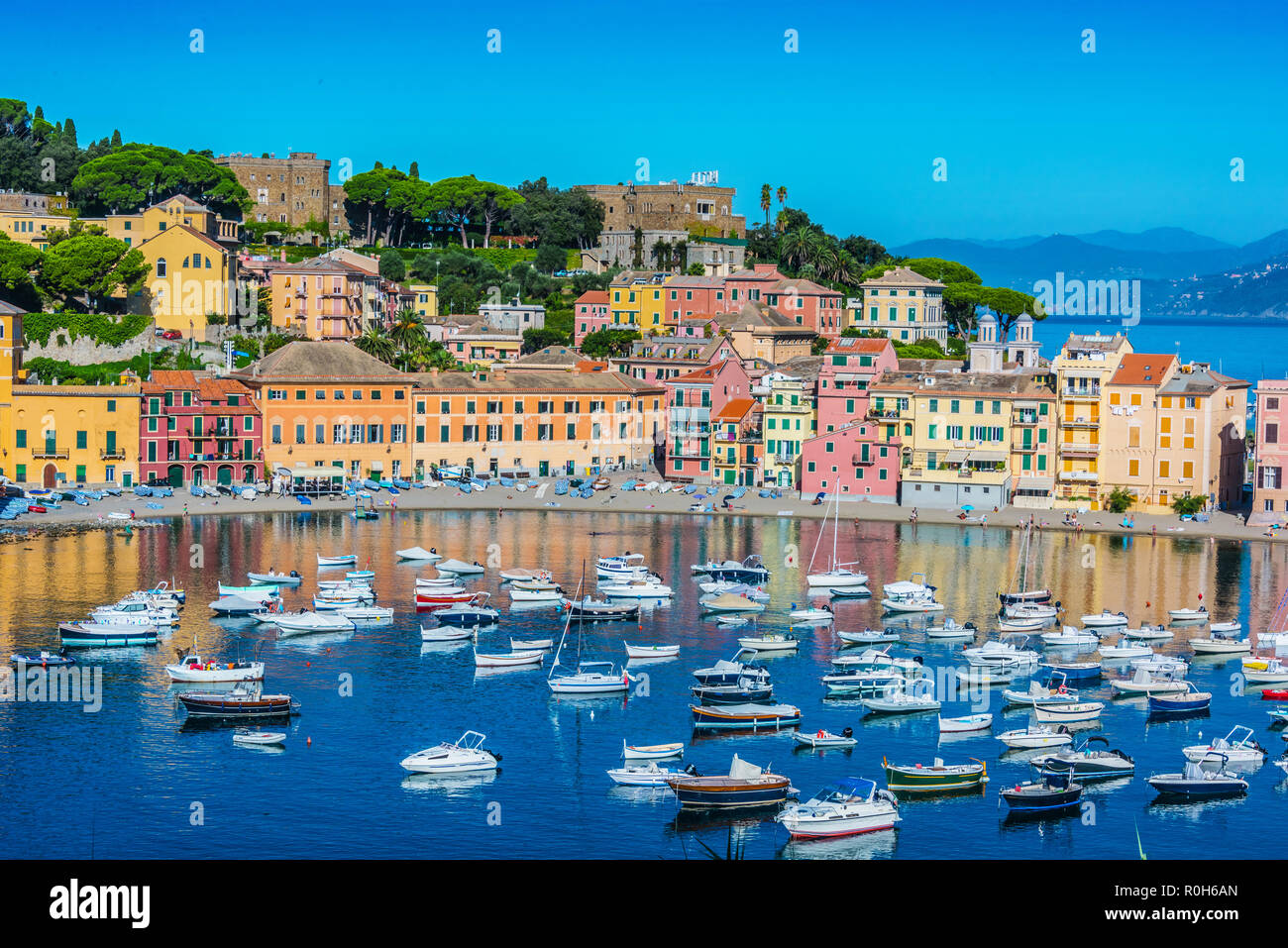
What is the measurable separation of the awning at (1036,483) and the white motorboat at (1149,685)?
34110 millimetres

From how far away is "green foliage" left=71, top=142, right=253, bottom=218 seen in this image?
11294 centimetres

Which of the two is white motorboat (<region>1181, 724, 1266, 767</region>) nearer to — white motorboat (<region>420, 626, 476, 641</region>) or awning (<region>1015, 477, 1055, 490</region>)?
white motorboat (<region>420, 626, 476, 641</region>)

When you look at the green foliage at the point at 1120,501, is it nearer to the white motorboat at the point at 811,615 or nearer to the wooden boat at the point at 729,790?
the white motorboat at the point at 811,615

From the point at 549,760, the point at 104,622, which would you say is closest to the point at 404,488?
the point at 104,622

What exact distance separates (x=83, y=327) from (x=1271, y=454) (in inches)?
2658

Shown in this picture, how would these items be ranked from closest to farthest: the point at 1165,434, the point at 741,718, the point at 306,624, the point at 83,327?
1. the point at 741,718
2. the point at 306,624
3. the point at 1165,434
4. the point at 83,327

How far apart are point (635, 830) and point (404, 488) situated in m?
52.7

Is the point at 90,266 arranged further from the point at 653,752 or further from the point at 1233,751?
the point at 1233,751

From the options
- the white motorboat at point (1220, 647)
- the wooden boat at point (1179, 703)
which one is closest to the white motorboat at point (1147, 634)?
the white motorboat at point (1220, 647)

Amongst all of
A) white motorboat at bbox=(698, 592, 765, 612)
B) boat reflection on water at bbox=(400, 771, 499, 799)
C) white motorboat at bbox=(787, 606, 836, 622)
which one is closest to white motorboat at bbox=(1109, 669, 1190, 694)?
white motorboat at bbox=(787, 606, 836, 622)

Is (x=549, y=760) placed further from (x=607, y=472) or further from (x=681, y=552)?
(x=607, y=472)

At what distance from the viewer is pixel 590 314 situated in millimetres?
115750

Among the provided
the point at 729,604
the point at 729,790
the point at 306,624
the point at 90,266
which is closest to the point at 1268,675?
the point at 729,604
